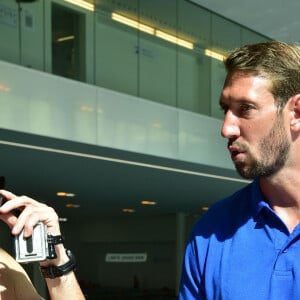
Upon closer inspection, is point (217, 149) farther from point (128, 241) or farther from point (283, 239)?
point (128, 241)

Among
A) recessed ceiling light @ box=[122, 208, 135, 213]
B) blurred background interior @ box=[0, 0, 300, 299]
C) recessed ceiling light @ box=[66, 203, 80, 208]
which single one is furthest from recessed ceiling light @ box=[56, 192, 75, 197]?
recessed ceiling light @ box=[122, 208, 135, 213]

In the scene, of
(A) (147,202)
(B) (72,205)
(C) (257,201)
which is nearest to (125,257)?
(B) (72,205)

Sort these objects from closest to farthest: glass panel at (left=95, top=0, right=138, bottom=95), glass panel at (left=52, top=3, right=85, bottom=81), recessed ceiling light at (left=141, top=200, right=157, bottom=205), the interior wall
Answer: glass panel at (left=52, top=3, right=85, bottom=81), glass panel at (left=95, top=0, right=138, bottom=95), recessed ceiling light at (left=141, top=200, right=157, bottom=205), the interior wall

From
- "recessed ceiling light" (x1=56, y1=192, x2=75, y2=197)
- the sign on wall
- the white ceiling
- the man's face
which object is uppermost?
the white ceiling

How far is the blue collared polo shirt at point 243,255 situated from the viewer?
159 centimetres

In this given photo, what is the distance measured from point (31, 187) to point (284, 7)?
22.3 feet

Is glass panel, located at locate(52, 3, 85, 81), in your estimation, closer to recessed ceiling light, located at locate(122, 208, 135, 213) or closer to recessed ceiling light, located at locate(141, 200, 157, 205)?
recessed ceiling light, located at locate(141, 200, 157, 205)

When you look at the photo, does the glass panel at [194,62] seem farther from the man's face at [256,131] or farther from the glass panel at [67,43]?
the man's face at [256,131]

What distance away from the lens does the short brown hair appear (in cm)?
160

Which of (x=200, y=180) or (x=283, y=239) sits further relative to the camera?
(x=200, y=180)

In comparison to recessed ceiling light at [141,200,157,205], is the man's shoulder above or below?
below

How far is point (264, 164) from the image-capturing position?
1.58 meters

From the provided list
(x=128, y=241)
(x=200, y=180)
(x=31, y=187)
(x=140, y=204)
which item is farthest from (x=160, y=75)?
(x=128, y=241)

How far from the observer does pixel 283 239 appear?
1.64 m
